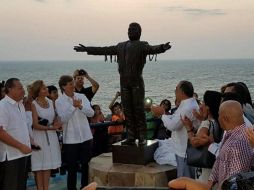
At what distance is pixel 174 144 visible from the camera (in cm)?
666

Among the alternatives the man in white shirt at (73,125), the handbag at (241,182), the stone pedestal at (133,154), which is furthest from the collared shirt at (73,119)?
the handbag at (241,182)

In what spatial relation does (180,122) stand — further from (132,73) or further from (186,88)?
(132,73)

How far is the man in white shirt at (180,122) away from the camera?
246 inches

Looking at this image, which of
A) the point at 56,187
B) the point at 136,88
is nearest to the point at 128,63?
the point at 136,88

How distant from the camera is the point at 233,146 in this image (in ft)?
13.9

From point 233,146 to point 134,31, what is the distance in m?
2.94

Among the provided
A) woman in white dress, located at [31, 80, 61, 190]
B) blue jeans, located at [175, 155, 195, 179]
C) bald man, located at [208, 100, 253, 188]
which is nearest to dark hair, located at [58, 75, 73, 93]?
woman in white dress, located at [31, 80, 61, 190]

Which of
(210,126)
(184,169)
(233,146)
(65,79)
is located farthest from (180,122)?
(233,146)

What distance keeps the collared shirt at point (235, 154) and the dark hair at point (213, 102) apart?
0.91 metres

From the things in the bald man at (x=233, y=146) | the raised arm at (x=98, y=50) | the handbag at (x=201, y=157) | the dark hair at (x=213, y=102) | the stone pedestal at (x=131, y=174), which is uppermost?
the raised arm at (x=98, y=50)

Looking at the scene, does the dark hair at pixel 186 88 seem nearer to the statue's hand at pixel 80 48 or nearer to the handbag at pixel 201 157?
the handbag at pixel 201 157

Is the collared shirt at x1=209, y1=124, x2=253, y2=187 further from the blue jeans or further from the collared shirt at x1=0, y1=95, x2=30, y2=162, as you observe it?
the collared shirt at x1=0, y1=95, x2=30, y2=162

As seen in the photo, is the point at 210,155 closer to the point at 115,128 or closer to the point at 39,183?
the point at 39,183

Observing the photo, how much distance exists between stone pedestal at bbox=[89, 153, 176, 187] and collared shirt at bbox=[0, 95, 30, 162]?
1255 mm
